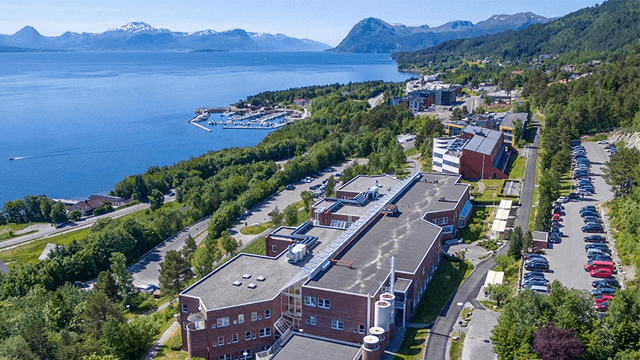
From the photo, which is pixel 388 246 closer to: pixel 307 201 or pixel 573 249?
pixel 573 249

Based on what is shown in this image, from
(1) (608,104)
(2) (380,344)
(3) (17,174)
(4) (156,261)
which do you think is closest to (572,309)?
(2) (380,344)

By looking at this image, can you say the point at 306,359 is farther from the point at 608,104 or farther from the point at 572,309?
the point at 608,104

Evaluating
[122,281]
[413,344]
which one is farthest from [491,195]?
[122,281]

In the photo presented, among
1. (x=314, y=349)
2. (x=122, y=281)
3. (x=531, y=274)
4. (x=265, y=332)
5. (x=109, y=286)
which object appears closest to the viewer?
(x=314, y=349)

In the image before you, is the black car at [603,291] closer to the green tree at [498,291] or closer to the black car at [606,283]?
the black car at [606,283]

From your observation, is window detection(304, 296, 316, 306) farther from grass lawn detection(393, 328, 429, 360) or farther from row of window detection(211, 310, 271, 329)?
grass lawn detection(393, 328, 429, 360)
